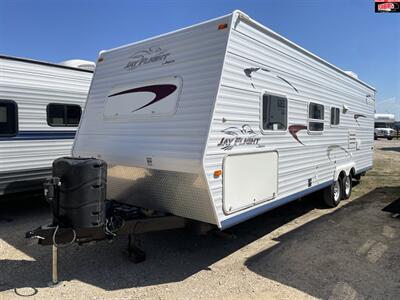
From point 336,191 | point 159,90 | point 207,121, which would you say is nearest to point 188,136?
point 207,121

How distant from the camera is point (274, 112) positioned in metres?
5.39

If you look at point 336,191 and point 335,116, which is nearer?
point 335,116

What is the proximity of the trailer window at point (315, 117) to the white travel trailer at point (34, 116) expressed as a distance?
459 centimetres

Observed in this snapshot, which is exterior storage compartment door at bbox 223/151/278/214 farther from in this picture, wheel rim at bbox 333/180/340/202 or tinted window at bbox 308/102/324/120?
wheel rim at bbox 333/180/340/202

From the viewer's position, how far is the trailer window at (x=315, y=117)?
6543mm

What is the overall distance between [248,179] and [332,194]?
3.94 meters

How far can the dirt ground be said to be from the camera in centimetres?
412

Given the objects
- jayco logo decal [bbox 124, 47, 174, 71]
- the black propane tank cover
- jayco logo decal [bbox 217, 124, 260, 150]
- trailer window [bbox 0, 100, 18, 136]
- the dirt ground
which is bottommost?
the dirt ground

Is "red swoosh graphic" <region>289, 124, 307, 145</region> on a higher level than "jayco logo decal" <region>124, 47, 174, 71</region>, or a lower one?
lower

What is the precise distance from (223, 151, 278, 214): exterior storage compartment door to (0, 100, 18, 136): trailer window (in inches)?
170

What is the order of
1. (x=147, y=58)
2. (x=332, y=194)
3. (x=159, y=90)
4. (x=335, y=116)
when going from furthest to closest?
(x=332, y=194) → (x=335, y=116) → (x=147, y=58) → (x=159, y=90)

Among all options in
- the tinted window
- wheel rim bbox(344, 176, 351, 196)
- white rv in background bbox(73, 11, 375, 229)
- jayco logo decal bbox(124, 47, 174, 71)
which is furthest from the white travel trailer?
wheel rim bbox(344, 176, 351, 196)

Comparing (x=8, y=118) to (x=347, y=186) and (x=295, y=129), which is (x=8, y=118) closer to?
(x=295, y=129)

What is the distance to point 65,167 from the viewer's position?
13.1ft
